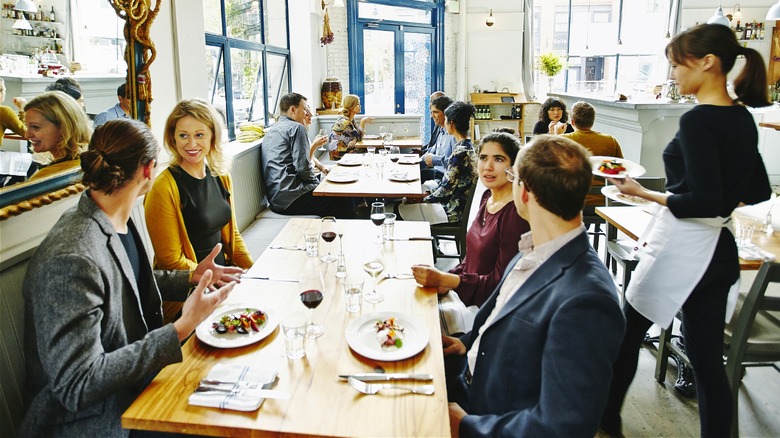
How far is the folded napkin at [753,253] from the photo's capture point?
2.57 meters

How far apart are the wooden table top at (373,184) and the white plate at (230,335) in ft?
7.61

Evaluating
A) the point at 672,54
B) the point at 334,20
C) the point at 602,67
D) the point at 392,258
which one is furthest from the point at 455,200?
the point at 602,67

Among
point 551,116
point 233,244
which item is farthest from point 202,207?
point 551,116

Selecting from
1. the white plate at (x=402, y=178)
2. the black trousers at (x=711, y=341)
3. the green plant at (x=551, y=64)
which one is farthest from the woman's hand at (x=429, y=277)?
the green plant at (x=551, y=64)

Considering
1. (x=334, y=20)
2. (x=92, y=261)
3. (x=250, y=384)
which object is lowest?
(x=250, y=384)

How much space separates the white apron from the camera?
2213mm

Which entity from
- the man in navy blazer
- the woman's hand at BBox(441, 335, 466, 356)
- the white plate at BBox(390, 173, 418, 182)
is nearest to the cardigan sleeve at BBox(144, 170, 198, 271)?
the woman's hand at BBox(441, 335, 466, 356)

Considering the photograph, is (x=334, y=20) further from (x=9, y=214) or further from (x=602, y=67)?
(x=9, y=214)

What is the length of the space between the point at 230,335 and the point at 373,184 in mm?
2819

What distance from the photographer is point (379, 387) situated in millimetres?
1556

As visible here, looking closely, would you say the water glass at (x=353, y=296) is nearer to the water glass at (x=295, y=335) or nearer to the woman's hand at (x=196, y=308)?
the water glass at (x=295, y=335)

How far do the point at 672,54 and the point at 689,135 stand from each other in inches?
14.1

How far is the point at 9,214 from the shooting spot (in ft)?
6.57

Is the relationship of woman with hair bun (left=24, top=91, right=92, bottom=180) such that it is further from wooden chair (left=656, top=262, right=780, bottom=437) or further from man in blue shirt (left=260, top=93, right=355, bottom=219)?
wooden chair (left=656, top=262, right=780, bottom=437)
